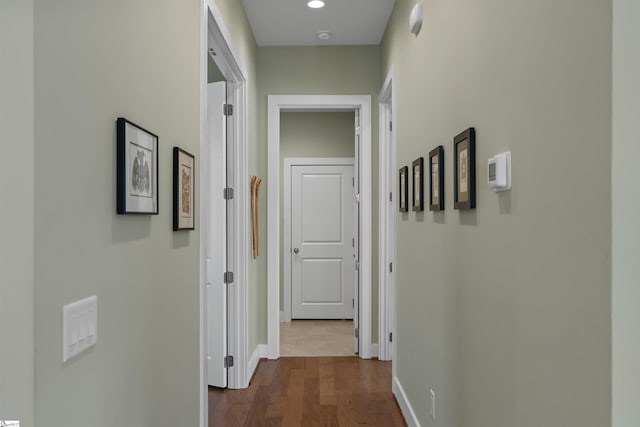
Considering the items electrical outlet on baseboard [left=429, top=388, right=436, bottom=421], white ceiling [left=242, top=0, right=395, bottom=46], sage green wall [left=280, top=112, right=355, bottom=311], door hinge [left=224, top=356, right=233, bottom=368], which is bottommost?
door hinge [left=224, top=356, right=233, bottom=368]

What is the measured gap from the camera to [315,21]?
390cm

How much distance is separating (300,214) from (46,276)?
528 centimetres

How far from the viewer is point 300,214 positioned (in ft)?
20.6

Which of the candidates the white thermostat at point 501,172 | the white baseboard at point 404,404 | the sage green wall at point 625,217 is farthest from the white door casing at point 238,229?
the sage green wall at point 625,217

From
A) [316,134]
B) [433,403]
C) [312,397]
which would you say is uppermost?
[316,134]

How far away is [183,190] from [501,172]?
48.6 inches

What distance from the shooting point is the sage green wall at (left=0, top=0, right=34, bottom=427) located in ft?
3.03

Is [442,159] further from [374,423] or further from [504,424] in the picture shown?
[374,423]

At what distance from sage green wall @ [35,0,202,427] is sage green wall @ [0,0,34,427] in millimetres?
24

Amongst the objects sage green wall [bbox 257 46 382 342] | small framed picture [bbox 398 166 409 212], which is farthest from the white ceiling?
small framed picture [bbox 398 166 409 212]

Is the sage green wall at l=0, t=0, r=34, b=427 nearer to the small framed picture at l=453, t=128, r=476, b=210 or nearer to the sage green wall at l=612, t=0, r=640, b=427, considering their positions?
the sage green wall at l=612, t=0, r=640, b=427

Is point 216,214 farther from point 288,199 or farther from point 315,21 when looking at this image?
point 288,199

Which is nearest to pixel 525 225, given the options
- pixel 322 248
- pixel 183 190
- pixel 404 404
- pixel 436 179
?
pixel 436 179

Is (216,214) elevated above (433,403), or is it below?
above
